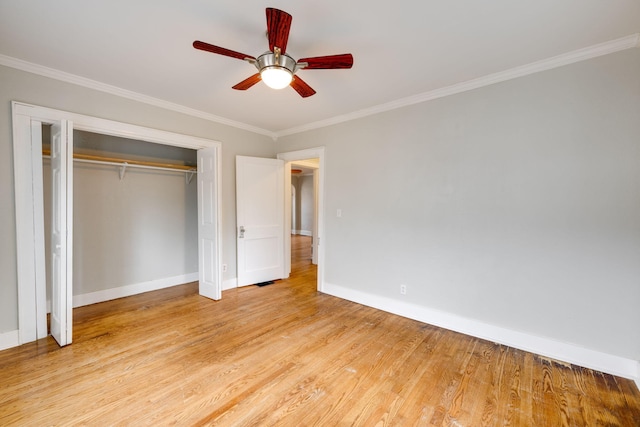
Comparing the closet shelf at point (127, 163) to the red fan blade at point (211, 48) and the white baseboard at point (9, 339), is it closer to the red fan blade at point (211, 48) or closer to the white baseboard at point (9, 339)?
the white baseboard at point (9, 339)

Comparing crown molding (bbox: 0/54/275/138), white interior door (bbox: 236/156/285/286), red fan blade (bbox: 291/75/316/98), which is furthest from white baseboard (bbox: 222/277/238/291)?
red fan blade (bbox: 291/75/316/98)

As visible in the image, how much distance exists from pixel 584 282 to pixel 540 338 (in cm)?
63

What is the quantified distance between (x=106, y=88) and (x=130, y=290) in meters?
2.71

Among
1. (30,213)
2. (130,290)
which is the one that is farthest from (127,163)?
(130,290)

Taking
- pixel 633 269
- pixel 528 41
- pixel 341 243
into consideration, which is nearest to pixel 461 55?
pixel 528 41

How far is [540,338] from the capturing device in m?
2.46

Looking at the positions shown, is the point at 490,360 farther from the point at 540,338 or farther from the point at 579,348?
the point at 579,348

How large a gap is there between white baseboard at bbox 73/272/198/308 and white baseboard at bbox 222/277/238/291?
83 cm

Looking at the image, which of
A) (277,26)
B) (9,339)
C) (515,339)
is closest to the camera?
(277,26)

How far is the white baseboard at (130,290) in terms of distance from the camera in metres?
3.51

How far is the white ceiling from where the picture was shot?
5.72ft

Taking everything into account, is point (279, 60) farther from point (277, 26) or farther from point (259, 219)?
point (259, 219)

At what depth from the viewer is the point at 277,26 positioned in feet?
5.31

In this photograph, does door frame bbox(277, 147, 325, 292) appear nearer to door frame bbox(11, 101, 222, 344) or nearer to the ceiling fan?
the ceiling fan
